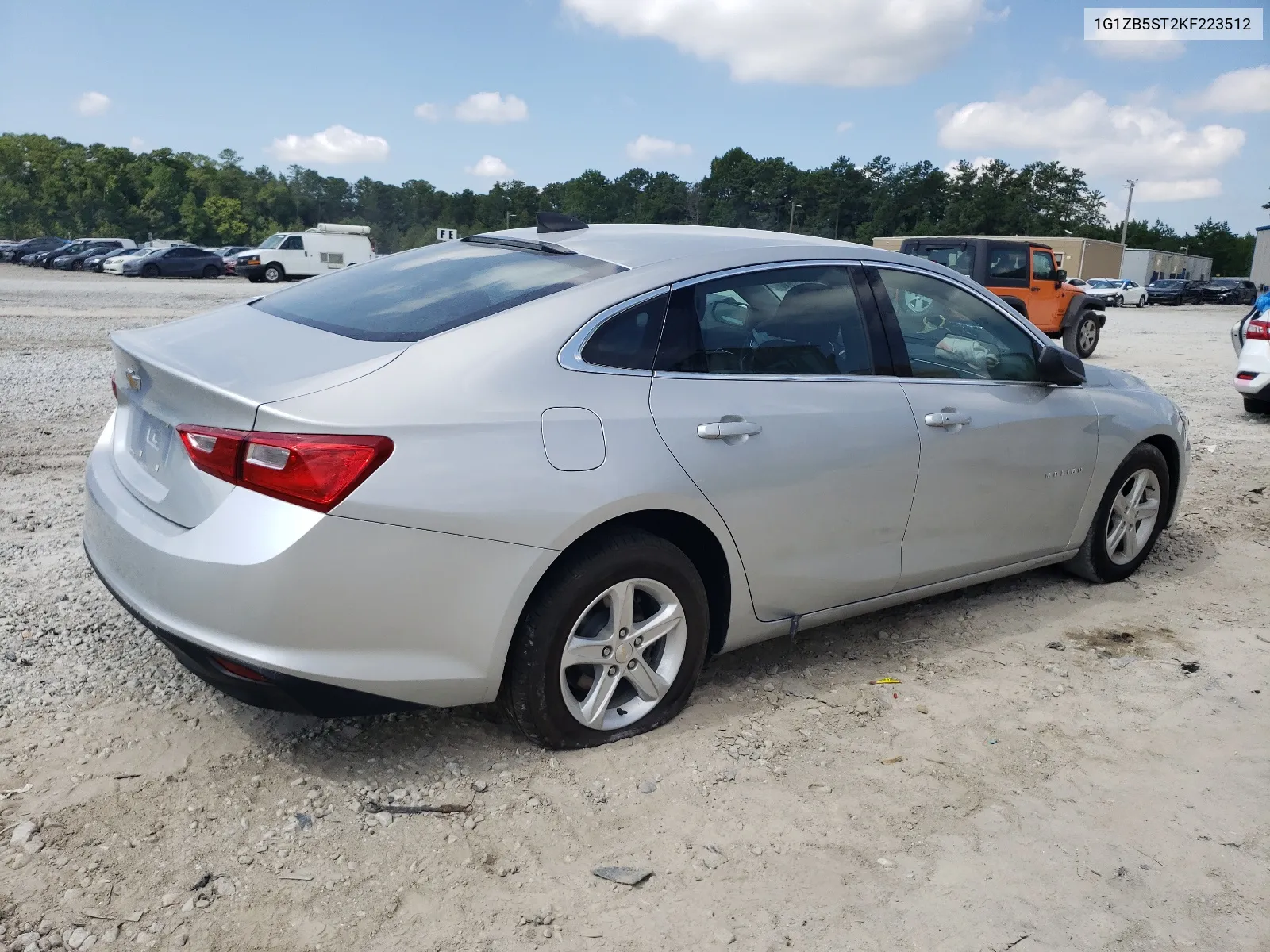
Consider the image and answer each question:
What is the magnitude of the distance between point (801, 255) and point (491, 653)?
6.09 feet

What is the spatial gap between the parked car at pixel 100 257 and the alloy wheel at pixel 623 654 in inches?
1760

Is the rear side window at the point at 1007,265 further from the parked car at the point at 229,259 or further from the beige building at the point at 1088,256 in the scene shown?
the beige building at the point at 1088,256

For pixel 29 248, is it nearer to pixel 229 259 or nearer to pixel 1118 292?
pixel 229 259

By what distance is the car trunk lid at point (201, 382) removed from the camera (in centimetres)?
273

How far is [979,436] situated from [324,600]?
8.48 feet

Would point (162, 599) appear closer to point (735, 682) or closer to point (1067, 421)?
point (735, 682)

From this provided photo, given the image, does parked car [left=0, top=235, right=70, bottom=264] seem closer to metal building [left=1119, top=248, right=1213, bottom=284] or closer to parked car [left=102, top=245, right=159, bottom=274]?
parked car [left=102, top=245, right=159, bottom=274]

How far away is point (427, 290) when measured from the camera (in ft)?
11.2

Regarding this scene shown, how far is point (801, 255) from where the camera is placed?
12.3ft

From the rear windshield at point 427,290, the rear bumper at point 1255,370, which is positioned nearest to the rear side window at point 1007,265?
the rear bumper at point 1255,370

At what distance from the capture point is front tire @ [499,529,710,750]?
9.77 feet

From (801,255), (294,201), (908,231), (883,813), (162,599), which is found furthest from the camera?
(294,201)

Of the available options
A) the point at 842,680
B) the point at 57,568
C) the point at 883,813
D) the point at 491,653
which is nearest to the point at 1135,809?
the point at 883,813

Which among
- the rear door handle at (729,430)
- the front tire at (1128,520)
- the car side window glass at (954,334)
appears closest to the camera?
the rear door handle at (729,430)
